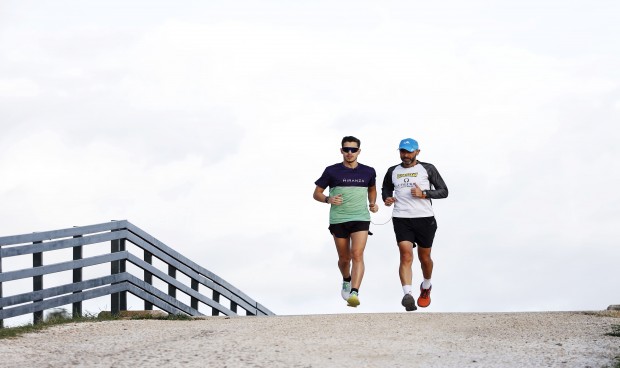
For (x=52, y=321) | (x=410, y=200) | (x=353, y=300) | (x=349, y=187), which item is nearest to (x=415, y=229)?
(x=410, y=200)

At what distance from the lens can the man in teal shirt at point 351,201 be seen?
1441cm

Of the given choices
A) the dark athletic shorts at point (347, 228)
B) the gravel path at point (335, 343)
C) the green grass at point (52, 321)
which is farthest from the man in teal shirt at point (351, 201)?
the green grass at point (52, 321)

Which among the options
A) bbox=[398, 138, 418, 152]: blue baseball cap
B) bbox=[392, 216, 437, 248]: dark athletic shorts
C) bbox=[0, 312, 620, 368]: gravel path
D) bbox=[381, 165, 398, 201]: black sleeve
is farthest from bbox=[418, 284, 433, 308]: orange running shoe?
bbox=[398, 138, 418, 152]: blue baseball cap

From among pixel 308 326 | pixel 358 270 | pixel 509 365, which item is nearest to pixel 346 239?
pixel 358 270

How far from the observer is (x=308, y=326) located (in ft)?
41.4

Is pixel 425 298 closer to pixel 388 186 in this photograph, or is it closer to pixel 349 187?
pixel 388 186

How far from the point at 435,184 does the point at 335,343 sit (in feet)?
13.1

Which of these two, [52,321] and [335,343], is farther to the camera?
[52,321]

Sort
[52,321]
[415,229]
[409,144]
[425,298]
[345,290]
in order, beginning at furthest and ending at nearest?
[425,298] → [345,290] → [415,229] → [409,144] → [52,321]

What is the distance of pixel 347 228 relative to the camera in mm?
14664

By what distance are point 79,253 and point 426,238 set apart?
16.1 feet

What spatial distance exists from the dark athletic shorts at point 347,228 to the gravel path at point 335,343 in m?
1.32

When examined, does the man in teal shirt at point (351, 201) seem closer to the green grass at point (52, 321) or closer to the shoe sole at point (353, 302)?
the shoe sole at point (353, 302)

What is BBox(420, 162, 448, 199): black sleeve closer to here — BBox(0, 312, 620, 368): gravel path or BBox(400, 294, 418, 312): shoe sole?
BBox(400, 294, 418, 312): shoe sole
